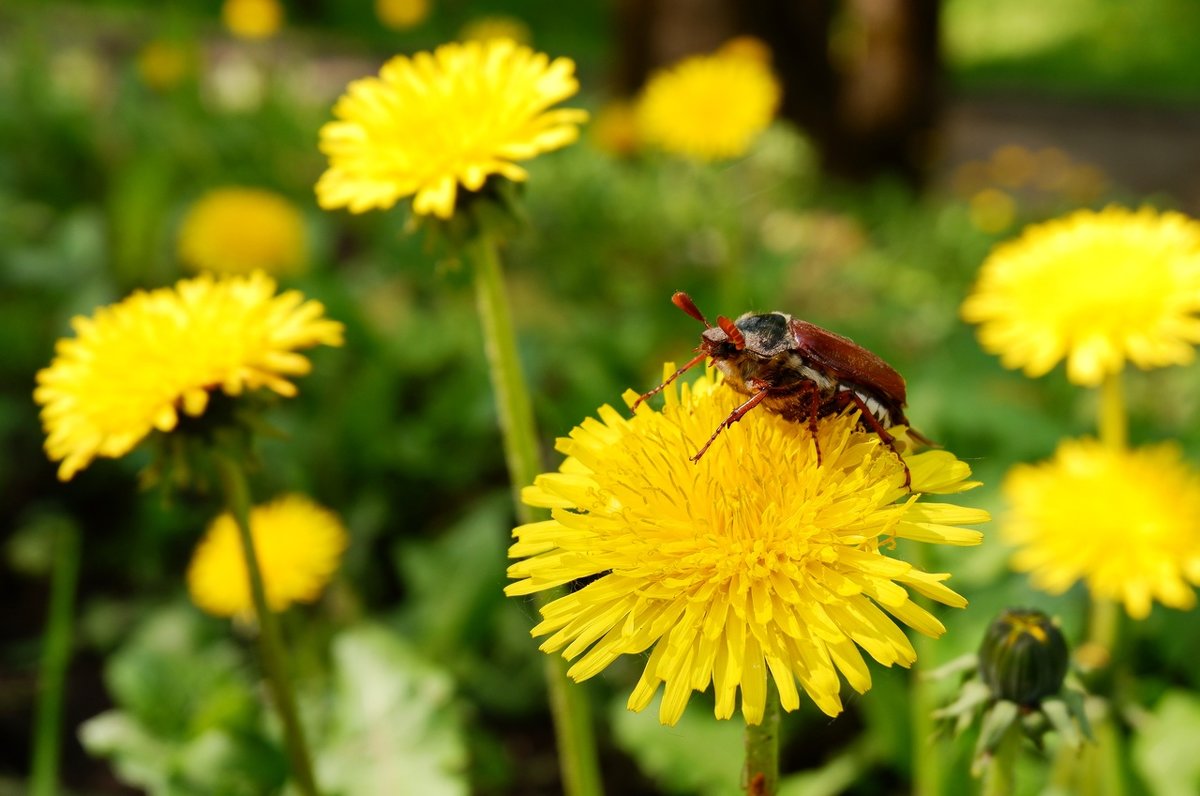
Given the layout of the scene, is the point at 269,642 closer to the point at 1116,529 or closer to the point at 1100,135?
the point at 1116,529

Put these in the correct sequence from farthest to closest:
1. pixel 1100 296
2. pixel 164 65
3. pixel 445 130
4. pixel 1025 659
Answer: pixel 164 65 → pixel 1100 296 → pixel 445 130 → pixel 1025 659

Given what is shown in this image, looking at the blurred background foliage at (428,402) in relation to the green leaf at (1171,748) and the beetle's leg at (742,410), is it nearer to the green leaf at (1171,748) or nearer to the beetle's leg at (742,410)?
the green leaf at (1171,748)

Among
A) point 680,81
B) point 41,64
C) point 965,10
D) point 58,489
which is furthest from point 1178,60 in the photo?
point 58,489

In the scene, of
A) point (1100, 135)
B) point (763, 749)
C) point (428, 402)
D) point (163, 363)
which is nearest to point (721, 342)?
point (763, 749)

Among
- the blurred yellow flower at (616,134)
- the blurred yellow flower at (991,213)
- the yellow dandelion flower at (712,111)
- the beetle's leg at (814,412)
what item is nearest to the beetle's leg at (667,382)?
the beetle's leg at (814,412)

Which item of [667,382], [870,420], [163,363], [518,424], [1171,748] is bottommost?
[1171,748]

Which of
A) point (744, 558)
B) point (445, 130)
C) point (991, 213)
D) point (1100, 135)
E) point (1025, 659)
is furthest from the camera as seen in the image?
point (1100, 135)

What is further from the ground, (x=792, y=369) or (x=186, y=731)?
(x=792, y=369)

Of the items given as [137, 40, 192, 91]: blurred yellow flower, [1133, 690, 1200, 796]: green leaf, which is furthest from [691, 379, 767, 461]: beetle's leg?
[137, 40, 192, 91]: blurred yellow flower

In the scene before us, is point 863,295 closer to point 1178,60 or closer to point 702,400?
point 702,400
